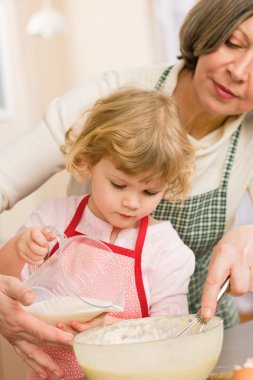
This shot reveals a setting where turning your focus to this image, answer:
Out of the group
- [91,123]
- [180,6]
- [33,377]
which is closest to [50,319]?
[33,377]

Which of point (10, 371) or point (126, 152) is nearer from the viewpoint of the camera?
point (126, 152)

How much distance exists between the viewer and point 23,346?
1.25 m

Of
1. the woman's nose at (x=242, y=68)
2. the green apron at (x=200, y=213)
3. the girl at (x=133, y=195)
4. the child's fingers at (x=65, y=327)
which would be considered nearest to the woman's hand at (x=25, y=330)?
the child's fingers at (x=65, y=327)

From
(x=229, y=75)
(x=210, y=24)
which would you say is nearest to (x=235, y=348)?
(x=229, y=75)

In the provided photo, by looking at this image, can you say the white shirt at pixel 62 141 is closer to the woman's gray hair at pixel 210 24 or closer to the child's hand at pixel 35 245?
the woman's gray hair at pixel 210 24

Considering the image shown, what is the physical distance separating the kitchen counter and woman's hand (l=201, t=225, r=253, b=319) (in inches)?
4.5

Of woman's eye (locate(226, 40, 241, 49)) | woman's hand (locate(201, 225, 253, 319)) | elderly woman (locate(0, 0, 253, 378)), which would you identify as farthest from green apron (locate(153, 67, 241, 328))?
woman's hand (locate(201, 225, 253, 319))

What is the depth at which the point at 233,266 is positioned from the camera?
4.01 feet

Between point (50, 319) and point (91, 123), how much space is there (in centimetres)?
52

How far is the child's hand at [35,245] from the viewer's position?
1.15 m

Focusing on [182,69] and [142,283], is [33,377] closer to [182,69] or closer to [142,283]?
[142,283]

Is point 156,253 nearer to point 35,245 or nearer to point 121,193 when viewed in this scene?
point 121,193

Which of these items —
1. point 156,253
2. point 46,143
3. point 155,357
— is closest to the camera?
point 155,357

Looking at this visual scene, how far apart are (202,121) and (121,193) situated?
440 mm
